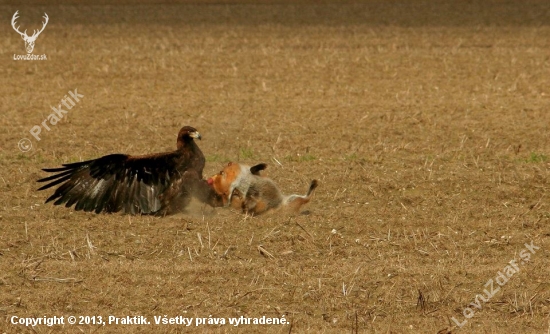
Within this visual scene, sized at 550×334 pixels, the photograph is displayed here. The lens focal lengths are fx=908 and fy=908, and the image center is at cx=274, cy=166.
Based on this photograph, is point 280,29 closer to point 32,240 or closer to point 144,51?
point 144,51

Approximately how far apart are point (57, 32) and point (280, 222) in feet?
57.3

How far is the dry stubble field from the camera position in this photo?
6.77m

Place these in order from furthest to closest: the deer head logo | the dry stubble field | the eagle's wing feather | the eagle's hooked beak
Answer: the deer head logo → the eagle's hooked beak → the eagle's wing feather → the dry stubble field

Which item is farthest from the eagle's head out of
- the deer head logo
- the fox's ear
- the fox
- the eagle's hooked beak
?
the deer head logo

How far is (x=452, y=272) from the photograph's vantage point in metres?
7.36

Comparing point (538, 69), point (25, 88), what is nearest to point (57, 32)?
point (25, 88)

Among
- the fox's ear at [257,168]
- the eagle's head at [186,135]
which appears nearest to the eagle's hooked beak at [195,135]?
the eagle's head at [186,135]

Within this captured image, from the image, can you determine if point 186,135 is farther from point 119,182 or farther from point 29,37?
point 29,37

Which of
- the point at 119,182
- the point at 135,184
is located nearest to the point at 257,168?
the point at 135,184

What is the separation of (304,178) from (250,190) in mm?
1487

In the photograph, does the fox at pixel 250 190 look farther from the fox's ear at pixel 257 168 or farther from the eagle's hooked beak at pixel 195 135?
the eagle's hooked beak at pixel 195 135

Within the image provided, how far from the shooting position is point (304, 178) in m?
10.3

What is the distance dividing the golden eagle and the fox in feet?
0.44

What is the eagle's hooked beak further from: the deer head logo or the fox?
the deer head logo
